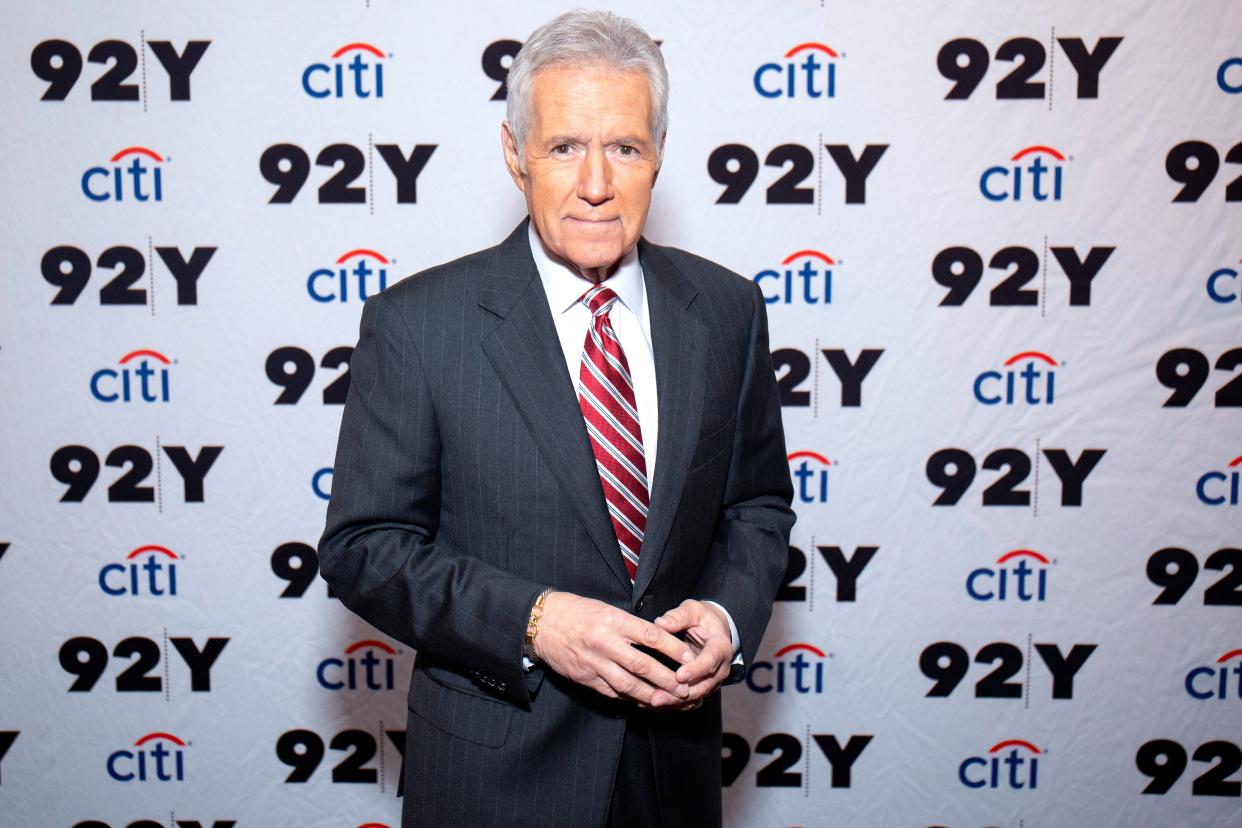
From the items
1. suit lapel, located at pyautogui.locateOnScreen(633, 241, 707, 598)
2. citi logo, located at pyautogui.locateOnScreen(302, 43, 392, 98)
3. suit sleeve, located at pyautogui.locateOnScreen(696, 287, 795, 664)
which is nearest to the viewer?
suit lapel, located at pyautogui.locateOnScreen(633, 241, 707, 598)

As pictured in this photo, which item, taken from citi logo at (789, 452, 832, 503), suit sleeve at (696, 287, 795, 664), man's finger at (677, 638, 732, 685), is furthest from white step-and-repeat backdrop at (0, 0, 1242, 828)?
man's finger at (677, 638, 732, 685)

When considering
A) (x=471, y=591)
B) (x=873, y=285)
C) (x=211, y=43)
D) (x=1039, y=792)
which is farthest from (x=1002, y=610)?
(x=211, y=43)

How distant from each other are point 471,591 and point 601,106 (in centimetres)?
61

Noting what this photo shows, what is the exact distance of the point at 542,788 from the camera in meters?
1.16

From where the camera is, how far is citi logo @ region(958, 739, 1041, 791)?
2.07m

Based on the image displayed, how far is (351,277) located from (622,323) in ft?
2.94

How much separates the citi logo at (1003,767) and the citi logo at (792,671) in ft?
1.28

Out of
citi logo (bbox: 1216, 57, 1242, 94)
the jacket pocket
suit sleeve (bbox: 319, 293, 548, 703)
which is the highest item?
citi logo (bbox: 1216, 57, 1242, 94)

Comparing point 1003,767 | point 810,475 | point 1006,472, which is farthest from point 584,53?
point 1003,767

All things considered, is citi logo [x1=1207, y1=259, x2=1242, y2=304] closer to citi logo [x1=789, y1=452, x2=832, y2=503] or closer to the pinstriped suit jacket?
citi logo [x1=789, y1=452, x2=832, y2=503]

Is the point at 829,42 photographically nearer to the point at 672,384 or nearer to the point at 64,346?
the point at 672,384

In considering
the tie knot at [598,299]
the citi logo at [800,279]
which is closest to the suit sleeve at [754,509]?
the tie knot at [598,299]

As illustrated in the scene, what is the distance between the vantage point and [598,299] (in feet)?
4.02

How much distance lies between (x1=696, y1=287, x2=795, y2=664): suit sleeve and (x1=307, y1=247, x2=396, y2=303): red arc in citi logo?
0.89 m
